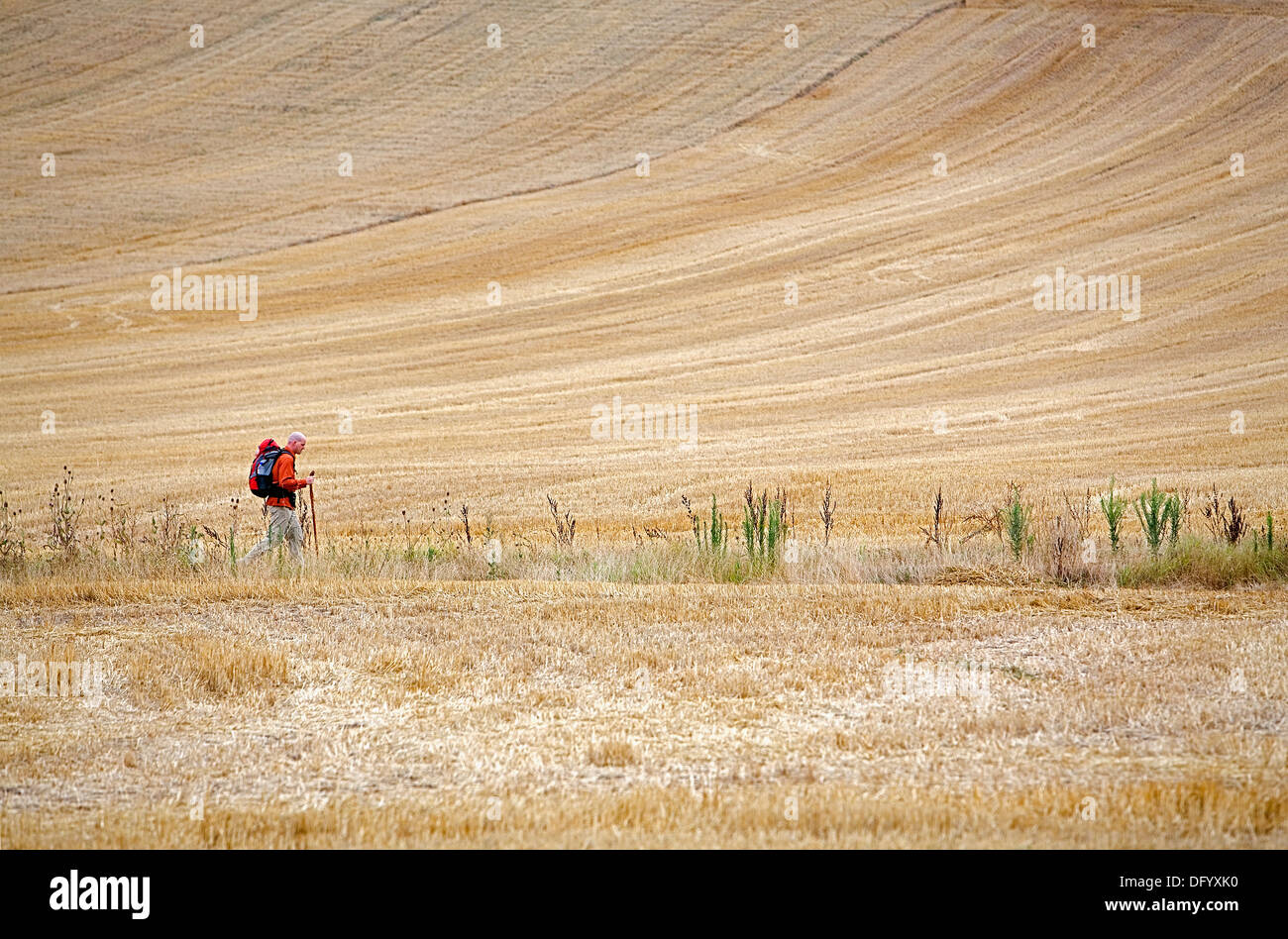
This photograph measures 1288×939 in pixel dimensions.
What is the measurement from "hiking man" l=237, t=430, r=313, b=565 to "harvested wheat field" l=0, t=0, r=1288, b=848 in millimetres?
390


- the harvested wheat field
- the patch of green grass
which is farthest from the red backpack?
the patch of green grass

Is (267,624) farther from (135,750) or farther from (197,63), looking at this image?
(197,63)

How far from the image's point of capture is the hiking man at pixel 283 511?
12.9m

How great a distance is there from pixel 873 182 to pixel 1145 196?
881 cm

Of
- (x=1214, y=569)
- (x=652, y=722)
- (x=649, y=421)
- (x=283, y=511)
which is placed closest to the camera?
(x=652, y=722)

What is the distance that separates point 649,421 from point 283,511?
15.3 m

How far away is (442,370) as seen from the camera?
33156mm

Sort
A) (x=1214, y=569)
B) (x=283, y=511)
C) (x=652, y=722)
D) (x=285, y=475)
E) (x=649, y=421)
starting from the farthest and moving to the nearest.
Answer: (x=649, y=421), (x=283, y=511), (x=285, y=475), (x=1214, y=569), (x=652, y=722)

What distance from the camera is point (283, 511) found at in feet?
43.1

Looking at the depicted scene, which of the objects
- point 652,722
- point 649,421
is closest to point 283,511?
point 652,722

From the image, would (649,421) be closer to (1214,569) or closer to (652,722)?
(1214,569)

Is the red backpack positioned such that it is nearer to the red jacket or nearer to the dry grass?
the red jacket

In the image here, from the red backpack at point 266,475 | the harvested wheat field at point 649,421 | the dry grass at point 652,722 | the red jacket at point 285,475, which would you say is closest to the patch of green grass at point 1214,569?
the harvested wheat field at point 649,421
